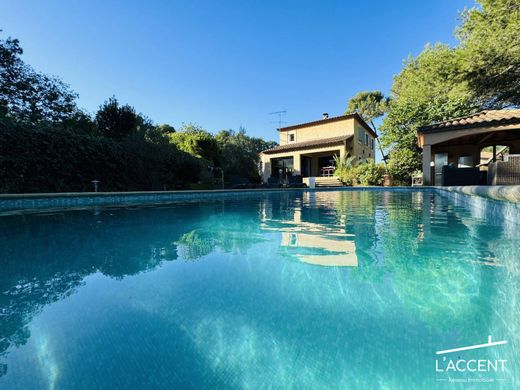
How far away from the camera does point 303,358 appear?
1.20 metres

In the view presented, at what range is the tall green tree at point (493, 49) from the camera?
24.5 ft

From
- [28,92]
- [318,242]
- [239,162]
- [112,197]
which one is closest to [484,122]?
[318,242]

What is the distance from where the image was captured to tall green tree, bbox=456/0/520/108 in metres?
7.46

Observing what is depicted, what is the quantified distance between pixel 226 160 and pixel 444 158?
16.3 meters

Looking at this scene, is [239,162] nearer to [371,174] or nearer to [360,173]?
[360,173]

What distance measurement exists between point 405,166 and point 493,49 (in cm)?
968

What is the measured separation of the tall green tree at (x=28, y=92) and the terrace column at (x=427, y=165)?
2144 cm

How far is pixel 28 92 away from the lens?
16.8 metres

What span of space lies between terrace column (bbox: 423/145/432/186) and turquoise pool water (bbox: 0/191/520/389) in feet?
36.3

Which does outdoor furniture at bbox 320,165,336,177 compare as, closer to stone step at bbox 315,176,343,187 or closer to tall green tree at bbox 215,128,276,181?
stone step at bbox 315,176,343,187

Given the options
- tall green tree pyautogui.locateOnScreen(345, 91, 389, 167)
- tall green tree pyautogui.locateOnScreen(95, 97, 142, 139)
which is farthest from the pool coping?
tall green tree pyautogui.locateOnScreen(345, 91, 389, 167)

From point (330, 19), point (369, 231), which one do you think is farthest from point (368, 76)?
point (369, 231)

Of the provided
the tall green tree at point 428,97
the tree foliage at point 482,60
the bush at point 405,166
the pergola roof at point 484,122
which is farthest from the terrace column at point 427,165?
the bush at point 405,166

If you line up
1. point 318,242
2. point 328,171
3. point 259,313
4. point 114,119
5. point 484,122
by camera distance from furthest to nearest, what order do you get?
point 328,171, point 114,119, point 484,122, point 318,242, point 259,313
